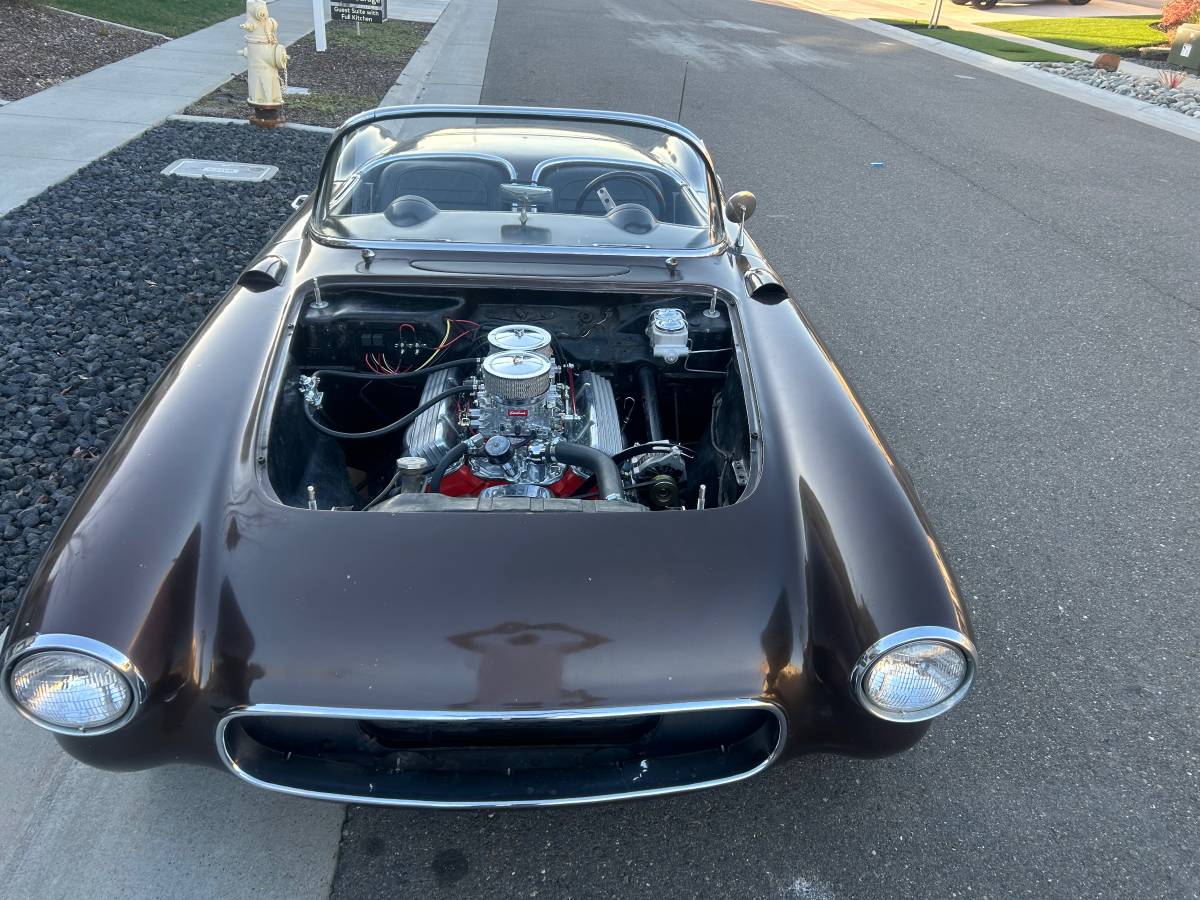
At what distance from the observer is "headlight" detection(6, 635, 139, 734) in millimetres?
1712

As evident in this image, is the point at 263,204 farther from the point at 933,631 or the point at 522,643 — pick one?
the point at 933,631

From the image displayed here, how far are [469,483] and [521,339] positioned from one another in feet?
1.53

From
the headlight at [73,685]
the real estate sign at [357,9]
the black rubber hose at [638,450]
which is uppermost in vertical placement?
the real estate sign at [357,9]

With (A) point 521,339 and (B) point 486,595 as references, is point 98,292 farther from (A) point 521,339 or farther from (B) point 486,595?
(B) point 486,595

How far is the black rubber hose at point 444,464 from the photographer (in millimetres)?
2375

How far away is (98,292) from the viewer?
A: 4453 millimetres

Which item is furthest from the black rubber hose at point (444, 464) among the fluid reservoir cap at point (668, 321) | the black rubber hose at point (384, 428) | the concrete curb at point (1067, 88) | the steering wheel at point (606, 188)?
the concrete curb at point (1067, 88)

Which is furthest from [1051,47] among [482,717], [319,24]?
[482,717]

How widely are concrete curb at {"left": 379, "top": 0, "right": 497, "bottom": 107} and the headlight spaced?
7.77m

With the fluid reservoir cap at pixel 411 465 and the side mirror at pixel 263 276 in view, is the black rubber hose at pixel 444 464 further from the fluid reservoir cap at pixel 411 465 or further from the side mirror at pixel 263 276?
the side mirror at pixel 263 276

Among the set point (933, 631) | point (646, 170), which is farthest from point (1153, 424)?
point (933, 631)

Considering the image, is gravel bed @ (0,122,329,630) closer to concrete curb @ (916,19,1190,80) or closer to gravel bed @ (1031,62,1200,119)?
gravel bed @ (1031,62,1200,119)

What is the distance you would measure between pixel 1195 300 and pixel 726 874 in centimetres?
531

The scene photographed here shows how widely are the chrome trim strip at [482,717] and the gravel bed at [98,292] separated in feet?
2.17
